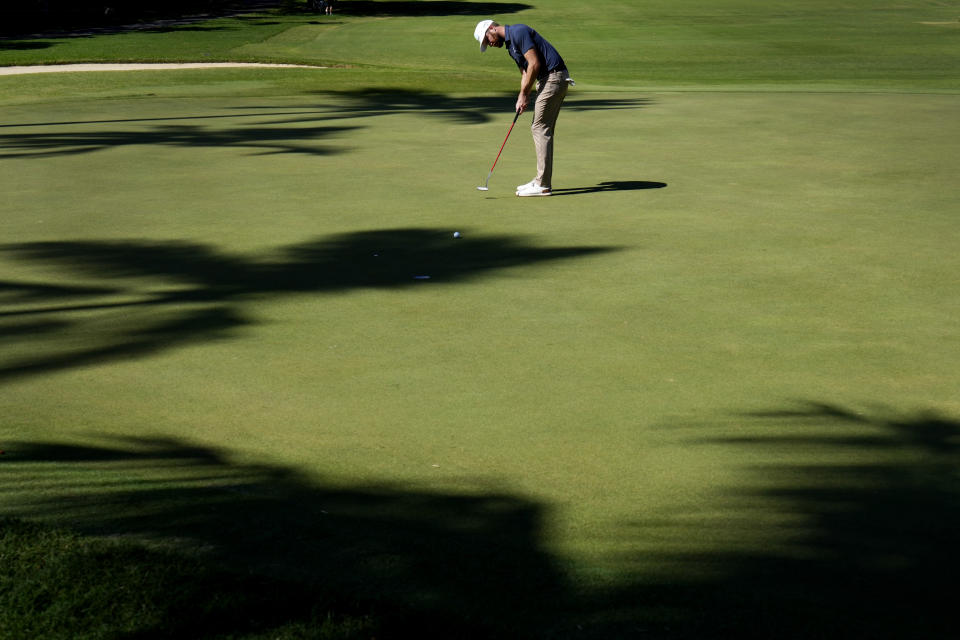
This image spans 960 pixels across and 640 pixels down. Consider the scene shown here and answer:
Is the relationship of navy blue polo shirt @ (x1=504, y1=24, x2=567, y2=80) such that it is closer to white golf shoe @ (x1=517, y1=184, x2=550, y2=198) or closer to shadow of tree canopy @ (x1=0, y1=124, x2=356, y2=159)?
white golf shoe @ (x1=517, y1=184, x2=550, y2=198)

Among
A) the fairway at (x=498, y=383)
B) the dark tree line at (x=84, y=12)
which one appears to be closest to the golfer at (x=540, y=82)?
the fairway at (x=498, y=383)

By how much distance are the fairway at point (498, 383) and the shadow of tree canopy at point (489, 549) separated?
1 cm

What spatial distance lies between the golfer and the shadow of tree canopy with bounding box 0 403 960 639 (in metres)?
6.13

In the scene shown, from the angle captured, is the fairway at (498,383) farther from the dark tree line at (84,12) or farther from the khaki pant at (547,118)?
the dark tree line at (84,12)

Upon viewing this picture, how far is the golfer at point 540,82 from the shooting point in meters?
10.2

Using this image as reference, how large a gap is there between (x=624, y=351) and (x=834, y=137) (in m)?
9.56

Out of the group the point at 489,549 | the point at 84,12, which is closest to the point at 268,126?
the point at 489,549

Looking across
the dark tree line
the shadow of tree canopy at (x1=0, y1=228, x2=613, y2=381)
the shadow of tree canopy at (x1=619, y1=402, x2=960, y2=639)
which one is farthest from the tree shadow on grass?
the dark tree line

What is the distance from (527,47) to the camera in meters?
10.2

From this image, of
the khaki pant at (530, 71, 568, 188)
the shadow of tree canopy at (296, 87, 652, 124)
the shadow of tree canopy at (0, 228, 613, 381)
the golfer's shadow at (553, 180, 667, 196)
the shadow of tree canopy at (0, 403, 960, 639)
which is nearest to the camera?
the shadow of tree canopy at (0, 403, 960, 639)

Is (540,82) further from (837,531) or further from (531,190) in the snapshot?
(837,531)

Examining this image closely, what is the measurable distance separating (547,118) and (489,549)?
748cm

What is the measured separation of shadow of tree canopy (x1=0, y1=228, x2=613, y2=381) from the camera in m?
6.12

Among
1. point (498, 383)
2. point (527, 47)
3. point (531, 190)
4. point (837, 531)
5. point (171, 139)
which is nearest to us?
point (837, 531)
